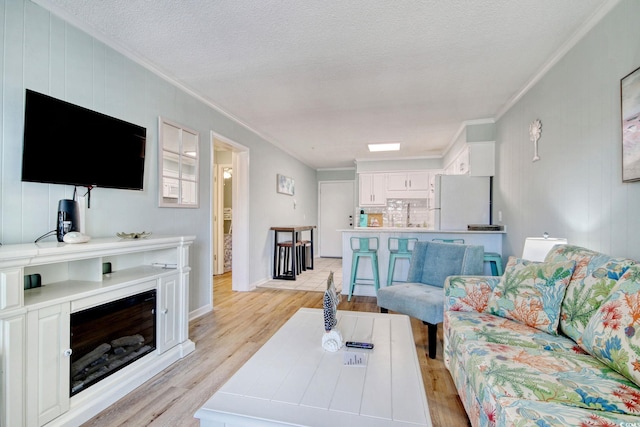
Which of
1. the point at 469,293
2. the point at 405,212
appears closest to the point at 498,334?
the point at 469,293

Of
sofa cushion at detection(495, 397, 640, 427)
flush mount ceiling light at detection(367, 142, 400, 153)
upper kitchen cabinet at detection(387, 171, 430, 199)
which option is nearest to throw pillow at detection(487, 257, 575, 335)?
sofa cushion at detection(495, 397, 640, 427)

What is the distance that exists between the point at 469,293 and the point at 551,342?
592mm

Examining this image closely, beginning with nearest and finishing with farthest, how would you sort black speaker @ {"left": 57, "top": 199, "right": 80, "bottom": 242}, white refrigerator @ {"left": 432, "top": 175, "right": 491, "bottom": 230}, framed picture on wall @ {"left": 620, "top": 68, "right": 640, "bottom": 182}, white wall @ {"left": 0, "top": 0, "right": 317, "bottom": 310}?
framed picture on wall @ {"left": 620, "top": 68, "right": 640, "bottom": 182}
white wall @ {"left": 0, "top": 0, "right": 317, "bottom": 310}
black speaker @ {"left": 57, "top": 199, "right": 80, "bottom": 242}
white refrigerator @ {"left": 432, "top": 175, "right": 491, "bottom": 230}

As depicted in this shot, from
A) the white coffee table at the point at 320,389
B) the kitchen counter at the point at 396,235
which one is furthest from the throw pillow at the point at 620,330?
the kitchen counter at the point at 396,235

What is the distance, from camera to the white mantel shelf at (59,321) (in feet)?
4.27

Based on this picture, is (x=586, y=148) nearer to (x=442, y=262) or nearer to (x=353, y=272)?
(x=442, y=262)

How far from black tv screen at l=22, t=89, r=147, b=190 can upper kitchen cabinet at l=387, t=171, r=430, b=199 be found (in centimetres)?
514

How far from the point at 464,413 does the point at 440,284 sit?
1.21 m

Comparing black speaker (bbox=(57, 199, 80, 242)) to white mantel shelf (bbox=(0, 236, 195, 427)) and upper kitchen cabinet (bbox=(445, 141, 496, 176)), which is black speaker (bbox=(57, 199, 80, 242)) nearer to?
white mantel shelf (bbox=(0, 236, 195, 427))

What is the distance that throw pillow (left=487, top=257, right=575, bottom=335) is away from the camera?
160 cm

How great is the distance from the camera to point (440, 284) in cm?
274

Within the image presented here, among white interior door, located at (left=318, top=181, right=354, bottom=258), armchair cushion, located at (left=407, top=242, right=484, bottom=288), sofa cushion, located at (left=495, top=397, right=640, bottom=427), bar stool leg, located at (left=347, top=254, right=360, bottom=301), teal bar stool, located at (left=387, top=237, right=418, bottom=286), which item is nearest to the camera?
sofa cushion, located at (left=495, top=397, right=640, bottom=427)

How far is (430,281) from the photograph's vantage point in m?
2.80

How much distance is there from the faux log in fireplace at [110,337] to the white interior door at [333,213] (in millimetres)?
6035
